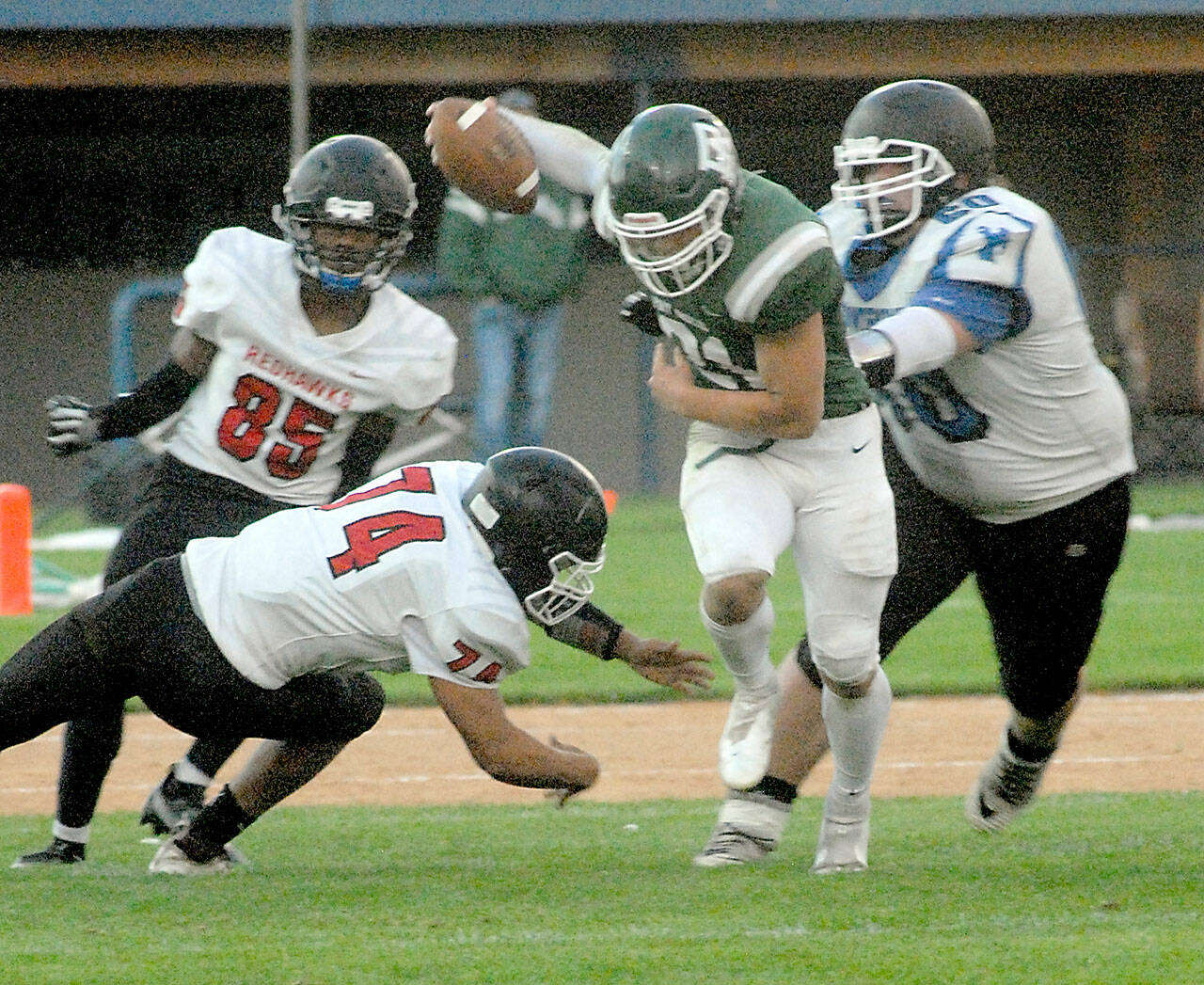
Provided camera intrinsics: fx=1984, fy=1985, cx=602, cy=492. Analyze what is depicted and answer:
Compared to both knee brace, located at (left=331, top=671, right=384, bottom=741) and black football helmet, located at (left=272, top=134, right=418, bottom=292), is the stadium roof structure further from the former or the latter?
knee brace, located at (left=331, top=671, right=384, bottom=741)

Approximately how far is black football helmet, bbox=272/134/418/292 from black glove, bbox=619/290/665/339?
0.69 metres

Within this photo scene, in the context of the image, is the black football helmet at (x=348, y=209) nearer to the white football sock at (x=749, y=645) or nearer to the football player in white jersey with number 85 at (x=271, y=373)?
the football player in white jersey with number 85 at (x=271, y=373)

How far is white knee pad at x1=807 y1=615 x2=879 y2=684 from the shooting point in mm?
4414

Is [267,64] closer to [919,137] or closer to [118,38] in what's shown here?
[118,38]

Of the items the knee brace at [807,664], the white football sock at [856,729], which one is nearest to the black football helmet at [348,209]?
the knee brace at [807,664]

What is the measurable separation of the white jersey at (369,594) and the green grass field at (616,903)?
1.70 feet

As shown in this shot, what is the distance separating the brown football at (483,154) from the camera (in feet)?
15.7

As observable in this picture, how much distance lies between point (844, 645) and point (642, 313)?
0.92 m

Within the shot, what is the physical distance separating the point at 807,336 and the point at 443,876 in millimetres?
1519

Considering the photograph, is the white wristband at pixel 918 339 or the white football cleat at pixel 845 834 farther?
the white football cleat at pixel 845 834

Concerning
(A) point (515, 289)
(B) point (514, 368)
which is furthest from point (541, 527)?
(B) point (514, 368)

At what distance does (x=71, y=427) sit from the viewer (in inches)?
197

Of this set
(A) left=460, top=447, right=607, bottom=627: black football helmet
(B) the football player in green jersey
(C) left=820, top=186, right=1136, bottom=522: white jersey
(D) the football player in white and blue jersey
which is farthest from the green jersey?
(A) left=460, top=447, right=607, bottom=627: black football helmet

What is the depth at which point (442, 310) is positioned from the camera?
619 inches
